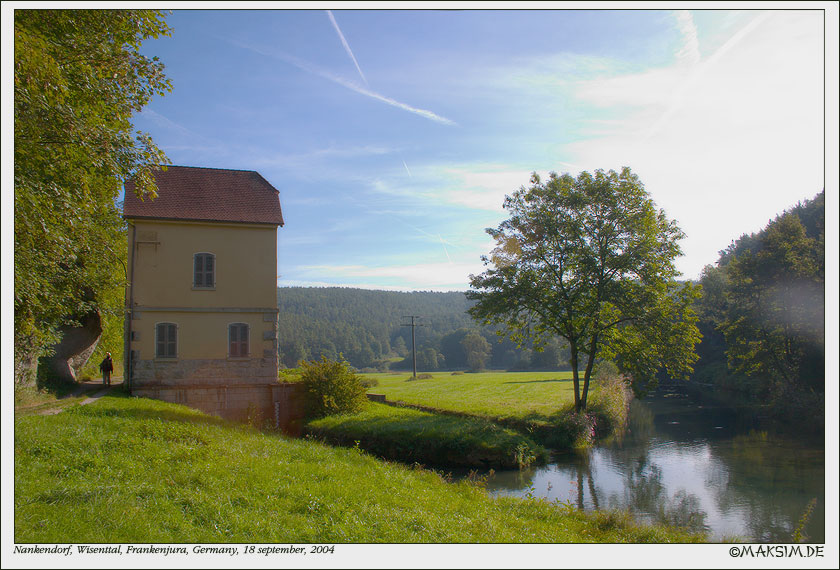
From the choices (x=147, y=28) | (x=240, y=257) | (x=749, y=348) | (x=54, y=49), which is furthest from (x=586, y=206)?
(x=54, y=49)

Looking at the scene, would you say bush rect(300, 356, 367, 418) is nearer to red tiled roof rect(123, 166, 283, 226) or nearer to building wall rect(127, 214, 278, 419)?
building wall rect(127, 214, 278, 419)

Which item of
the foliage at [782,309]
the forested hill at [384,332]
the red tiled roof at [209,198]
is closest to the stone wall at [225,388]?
the red tiled roof at [209,198]

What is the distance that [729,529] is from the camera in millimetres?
9695

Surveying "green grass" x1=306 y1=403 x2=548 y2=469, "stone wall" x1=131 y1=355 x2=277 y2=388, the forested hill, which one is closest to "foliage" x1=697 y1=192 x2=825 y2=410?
"green grass" x1=306 y1=403 x2=548 y2=469

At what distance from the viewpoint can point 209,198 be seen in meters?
21.5

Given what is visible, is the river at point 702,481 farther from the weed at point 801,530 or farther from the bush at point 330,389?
the bush at point 330,389

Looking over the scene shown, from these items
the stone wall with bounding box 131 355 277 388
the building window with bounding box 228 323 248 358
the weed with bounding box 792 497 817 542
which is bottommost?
the weed with bounding box 792 497 817 542

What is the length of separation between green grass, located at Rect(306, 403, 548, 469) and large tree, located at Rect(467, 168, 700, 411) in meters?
6.38

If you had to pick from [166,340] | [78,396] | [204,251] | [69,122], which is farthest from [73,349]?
[69,122]

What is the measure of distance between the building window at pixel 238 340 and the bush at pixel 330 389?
275 centimetres

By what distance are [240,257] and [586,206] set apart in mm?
15392

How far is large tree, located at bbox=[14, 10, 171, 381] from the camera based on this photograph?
7.39 metres

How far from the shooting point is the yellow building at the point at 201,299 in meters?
19.9

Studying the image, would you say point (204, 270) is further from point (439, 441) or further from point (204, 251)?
point (439, 441)
